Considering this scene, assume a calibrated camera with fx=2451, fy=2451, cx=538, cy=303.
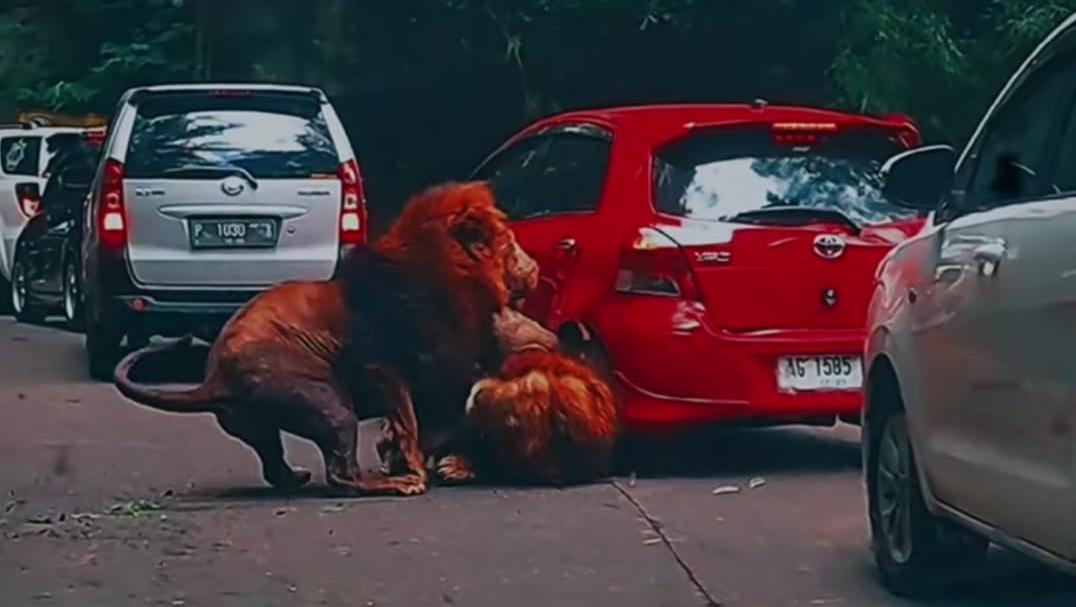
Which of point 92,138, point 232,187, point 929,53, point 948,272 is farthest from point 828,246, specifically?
point 92,138

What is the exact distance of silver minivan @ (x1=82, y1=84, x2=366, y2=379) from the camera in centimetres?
1523

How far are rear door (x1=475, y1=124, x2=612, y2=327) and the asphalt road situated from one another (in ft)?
3.03

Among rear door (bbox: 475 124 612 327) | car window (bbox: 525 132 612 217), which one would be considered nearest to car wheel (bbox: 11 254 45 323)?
rear door (bbox: 475 124 612 327)

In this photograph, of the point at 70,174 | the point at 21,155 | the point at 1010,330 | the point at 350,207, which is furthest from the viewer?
the point at 21,155

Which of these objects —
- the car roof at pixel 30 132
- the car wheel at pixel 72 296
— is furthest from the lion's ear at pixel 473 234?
the car roof at pixel 30 132

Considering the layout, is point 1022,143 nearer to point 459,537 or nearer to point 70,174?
point 459,537

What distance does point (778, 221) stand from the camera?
34.7 feet

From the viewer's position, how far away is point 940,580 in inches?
318

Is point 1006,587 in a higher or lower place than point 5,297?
higher

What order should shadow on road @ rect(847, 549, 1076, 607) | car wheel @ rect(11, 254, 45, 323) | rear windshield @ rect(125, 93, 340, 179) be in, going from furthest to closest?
car wheel @ rect(11, 254, 45, 323), rear windshield @ rect(125, 93, 340, 179), shadow on road @ rect(847, 549, 1076, 607)

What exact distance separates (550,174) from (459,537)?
9.20ft

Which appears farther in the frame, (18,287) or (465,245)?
(18,287)

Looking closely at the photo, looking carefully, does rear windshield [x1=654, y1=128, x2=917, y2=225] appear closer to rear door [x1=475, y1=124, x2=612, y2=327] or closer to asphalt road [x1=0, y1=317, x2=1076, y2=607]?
rear door [x1=475, y1=124, x2=612, y2=327]

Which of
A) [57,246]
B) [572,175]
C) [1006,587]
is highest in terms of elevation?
[572,175]
